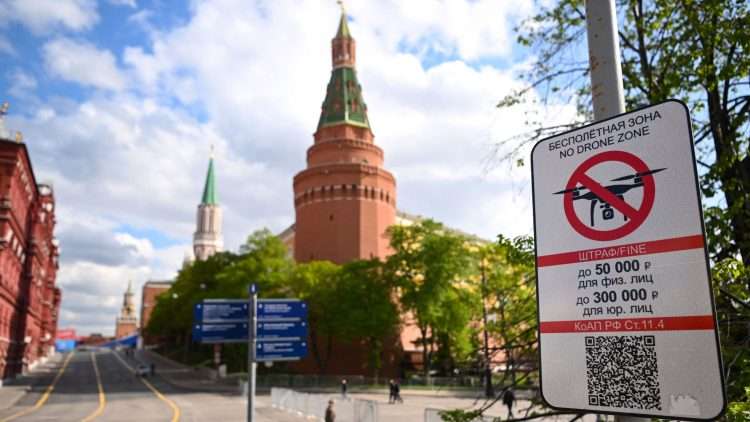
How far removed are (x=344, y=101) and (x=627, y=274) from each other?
56.4 meters

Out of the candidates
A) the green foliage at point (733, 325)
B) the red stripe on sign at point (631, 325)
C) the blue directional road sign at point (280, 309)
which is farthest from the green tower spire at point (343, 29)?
the red stripe on sign at point (631, 325)

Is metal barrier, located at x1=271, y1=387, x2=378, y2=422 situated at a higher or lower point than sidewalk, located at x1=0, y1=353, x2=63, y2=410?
higher

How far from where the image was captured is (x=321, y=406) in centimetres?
2225

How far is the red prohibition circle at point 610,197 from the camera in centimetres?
217

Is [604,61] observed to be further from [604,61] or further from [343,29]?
[343,29]

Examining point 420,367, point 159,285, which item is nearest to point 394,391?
point 420,367

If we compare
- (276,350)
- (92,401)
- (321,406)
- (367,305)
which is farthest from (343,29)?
(276,350)

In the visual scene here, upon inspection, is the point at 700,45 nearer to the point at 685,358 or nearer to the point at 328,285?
the point at 685,358

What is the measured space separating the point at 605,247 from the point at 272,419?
921 inches

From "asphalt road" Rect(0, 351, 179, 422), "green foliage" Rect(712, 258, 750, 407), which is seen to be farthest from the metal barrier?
"green foliage" Rect(712, 258, 750, 407)

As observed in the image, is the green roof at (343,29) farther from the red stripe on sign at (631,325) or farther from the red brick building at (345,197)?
the red stripe on sign at (631,325)

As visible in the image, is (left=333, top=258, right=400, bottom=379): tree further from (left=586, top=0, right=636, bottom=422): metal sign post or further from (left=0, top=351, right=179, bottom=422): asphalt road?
(left=586, top=0, right=636, bottom=422): metal sign post

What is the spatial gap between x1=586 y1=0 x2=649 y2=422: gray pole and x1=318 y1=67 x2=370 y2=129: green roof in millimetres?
53878

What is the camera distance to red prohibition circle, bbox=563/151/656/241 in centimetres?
217
